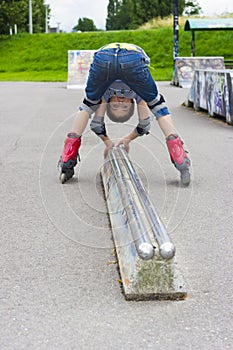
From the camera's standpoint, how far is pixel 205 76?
1420 centimetres

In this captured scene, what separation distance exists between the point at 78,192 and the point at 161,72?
31.1 meters

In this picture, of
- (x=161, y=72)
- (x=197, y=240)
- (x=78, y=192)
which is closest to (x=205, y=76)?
(x=78, y=192)

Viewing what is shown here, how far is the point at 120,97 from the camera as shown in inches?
246

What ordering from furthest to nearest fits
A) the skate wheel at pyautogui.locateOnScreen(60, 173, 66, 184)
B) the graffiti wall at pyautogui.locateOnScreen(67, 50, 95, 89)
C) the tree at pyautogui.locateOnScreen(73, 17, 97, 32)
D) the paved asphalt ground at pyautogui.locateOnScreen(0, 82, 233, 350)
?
the tree at pyautogui.locateOnScreen(73, 17, 97, 32), the graffiti wall at pyautogui.locateOnScreen(67, 50, 95, 89), the skate wheel at pyautogui.locateOnScreen(60, 173, 66, 184), the paved asphalt ground at pyautogui.locateOnScreen(0, 82, 233, 350)

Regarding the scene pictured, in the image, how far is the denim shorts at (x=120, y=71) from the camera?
5.93 m

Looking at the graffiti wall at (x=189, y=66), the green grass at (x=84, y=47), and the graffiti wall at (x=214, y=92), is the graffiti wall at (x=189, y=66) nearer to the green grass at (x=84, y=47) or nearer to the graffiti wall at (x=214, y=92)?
the graffiti wall at (x=214, y=92)

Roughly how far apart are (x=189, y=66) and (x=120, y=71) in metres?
19.5

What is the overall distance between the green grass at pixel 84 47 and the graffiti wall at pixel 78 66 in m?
12.4

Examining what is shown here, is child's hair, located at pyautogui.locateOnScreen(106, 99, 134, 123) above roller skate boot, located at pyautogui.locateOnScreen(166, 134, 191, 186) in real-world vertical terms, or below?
above

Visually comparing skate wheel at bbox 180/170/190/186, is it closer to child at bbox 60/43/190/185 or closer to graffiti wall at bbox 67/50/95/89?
child at bbox 60/43/190/185

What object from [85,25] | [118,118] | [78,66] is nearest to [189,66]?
[78,66]

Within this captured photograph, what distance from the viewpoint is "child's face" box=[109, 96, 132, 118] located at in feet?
20.5

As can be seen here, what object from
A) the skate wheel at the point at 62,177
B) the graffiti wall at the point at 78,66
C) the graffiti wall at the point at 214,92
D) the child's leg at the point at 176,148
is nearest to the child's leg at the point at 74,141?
the skate wheel at the point at 62,177

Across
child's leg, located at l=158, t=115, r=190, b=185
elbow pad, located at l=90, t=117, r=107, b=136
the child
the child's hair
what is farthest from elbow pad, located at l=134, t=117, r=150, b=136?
elbow pad, located at l=90, t=117, r=107, b=136
